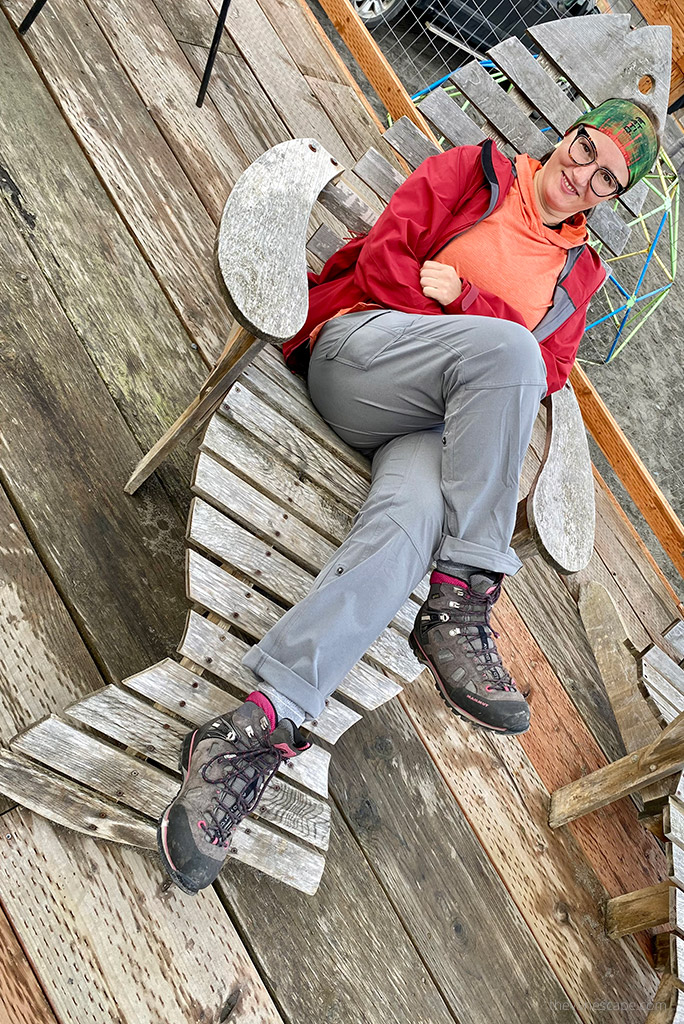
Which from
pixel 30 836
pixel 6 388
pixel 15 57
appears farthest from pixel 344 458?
pixel 15 57

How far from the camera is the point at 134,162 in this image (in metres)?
2.28

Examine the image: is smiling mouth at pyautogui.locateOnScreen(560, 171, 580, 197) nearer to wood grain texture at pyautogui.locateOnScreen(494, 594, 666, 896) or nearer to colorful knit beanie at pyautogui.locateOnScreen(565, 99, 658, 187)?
colorful knit beanie at pyautogui.locateOnScreen(565, 99, 658, 187)

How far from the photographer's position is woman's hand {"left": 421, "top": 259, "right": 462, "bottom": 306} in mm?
1765

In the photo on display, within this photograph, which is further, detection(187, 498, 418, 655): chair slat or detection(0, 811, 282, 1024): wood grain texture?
detection(187, 498, 418, 655): chair slat

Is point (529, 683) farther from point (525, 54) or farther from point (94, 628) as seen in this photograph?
point (525, 54)

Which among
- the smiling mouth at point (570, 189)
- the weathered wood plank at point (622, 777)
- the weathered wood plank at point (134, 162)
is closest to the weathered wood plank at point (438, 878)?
the weathered wood plank at point (622, 777)

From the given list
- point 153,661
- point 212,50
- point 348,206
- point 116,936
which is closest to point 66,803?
point 116,936

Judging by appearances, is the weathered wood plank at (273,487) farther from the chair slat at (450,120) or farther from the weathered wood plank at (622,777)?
the chair slat at (450,120)

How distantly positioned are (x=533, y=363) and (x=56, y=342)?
1.12m

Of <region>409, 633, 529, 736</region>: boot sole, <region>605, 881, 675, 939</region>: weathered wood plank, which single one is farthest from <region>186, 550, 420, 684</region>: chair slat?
<region>605, 881, 675, 939</region>: weathered wood plank

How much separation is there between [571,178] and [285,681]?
4.53 feet

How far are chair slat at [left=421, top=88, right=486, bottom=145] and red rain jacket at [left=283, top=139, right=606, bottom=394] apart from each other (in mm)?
500

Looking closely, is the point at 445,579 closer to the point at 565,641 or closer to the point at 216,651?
the point at 216,651

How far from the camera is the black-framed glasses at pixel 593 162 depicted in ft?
6.32
